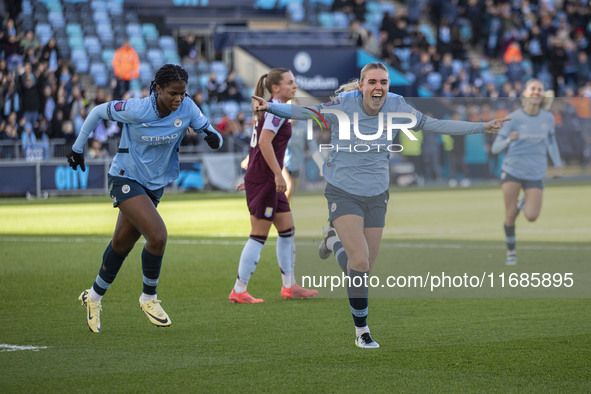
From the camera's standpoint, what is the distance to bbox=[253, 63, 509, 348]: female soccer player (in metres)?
7.23

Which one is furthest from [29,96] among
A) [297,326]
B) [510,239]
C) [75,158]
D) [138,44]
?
[297,326]

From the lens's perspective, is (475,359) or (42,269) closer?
(475,359)

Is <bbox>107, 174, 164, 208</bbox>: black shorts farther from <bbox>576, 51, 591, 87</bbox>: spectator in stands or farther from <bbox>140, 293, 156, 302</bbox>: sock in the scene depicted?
<bbox>576, 51, 591, 87</bbox>: spectator in stands

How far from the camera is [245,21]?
3519cm

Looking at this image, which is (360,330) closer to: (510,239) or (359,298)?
(359,298)

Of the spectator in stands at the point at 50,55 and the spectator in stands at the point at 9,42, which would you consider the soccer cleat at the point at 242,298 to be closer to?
the spectator in stands at the point at 50,55

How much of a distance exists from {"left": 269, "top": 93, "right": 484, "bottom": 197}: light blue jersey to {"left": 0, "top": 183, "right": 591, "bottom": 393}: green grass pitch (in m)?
1.18

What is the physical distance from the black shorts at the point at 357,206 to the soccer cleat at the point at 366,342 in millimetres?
864

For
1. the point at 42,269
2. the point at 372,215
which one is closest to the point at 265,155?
the point at 372,215

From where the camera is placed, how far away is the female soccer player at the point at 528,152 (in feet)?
39.5

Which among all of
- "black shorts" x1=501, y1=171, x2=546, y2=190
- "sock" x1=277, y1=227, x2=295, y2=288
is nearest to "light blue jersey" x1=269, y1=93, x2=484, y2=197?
"sock" x1=277, y1=227, x2=295, y2=288

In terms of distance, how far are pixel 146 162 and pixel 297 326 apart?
1.74 metres

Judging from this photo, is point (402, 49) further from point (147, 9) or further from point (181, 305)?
point (181, 305)

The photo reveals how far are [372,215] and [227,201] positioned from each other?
1638 cm
